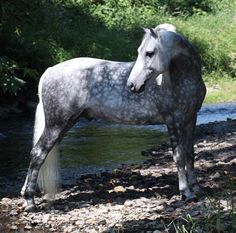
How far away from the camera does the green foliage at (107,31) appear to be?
22.3 metres

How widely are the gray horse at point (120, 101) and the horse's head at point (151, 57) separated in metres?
0.02

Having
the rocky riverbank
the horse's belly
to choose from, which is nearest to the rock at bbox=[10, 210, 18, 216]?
the rocky riverbank

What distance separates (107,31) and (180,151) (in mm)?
20970

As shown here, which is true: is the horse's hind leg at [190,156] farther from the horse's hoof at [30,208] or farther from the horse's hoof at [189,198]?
the horse's hoof at [30,208]

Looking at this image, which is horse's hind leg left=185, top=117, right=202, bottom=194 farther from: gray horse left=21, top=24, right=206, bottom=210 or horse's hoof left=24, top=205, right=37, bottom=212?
horse's hoof left=24, top=205, right=37, bottom=212

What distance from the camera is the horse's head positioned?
715 centimetres

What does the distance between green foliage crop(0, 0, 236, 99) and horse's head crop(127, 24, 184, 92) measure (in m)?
12.2

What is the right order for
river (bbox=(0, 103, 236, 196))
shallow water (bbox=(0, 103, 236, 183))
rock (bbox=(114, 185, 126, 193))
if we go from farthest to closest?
1. shallow water (bbox=(0, 103, 236, 183))
2. river (bbox=(0, 103, 236, 196))
3. rock (bbox=(114, 185, 126, 193))

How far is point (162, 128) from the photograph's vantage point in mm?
16078

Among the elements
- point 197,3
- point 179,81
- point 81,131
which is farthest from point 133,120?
point 197,3

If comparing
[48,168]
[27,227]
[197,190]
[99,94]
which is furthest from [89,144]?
[27,227]

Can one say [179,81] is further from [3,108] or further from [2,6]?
[3,108]

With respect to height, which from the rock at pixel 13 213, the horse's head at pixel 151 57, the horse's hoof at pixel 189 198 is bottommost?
the rock at pixel 13 213

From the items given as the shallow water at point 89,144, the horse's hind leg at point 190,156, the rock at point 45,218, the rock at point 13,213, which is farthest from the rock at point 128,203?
the shallow water at point 89,144
